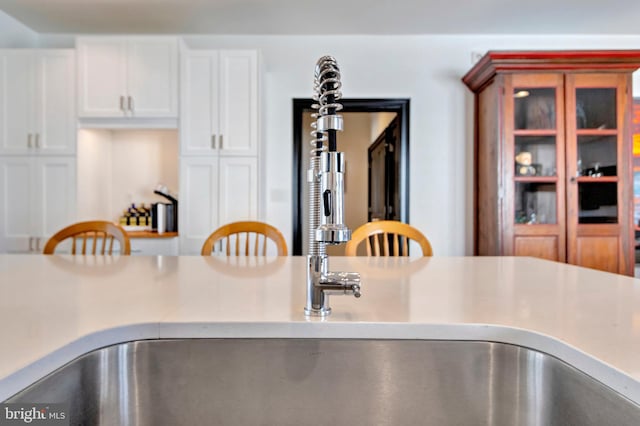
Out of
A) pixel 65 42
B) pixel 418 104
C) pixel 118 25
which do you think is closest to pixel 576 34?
pixel 418 104

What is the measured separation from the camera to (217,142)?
9.29 feet

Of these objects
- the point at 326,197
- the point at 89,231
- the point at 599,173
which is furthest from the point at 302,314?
the point at 599,173

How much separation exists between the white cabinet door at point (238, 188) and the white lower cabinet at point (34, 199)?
1.14m

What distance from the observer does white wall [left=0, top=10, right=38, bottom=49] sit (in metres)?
2.92

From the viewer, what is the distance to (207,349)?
1.78 feet

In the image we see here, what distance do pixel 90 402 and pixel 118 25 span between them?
133 inches

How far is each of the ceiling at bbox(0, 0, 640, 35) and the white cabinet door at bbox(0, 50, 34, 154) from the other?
1.33ft

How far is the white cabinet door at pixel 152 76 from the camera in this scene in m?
2.79

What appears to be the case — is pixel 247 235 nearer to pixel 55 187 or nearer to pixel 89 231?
pixel 89 231

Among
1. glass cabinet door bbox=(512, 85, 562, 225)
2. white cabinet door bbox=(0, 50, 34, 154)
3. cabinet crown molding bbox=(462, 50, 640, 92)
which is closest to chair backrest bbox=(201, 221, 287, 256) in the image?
glass cabinet door bbox=(512, 85, 562, 225)

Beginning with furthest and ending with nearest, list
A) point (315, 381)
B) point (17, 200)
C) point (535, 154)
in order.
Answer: point (17, 200), point (535, 154), point (315, 381)

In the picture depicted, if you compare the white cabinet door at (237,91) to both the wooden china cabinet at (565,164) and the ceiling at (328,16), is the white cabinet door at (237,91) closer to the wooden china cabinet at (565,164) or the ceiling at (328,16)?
the ceiling at (328,16)

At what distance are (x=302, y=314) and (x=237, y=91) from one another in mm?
2570

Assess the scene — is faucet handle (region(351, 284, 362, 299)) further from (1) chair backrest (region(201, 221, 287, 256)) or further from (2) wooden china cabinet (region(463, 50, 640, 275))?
(2) wooden china cabinet (region(463, 50, 640, 275))
